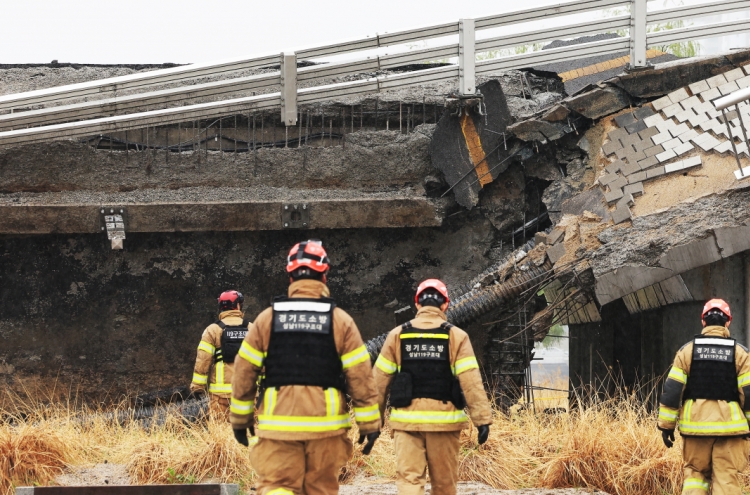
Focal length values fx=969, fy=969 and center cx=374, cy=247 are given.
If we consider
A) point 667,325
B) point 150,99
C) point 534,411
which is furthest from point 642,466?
point 150,99

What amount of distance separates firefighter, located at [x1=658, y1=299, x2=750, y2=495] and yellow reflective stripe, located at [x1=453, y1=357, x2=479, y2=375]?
1508mm

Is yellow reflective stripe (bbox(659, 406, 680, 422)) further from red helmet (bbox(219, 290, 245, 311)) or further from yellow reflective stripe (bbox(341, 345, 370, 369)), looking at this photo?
red helmet (bbox(219, 290, 245, 311))

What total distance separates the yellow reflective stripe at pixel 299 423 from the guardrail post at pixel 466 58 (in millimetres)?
6296

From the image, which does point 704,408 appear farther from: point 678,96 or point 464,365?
point 678,96

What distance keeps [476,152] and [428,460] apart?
539 cm

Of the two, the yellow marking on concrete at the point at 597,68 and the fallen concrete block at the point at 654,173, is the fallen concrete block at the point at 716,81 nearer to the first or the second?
the fallen concrete block at the point at 654,173

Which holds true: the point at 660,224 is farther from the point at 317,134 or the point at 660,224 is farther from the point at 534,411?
the point at 317,134

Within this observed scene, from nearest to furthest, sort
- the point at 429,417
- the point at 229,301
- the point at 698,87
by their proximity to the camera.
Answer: the point at 429,417
the point at 229,301
the point at 698,87

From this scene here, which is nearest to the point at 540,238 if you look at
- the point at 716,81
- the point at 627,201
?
the point at 627,201

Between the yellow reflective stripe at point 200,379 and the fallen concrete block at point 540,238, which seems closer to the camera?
the yellow reflective stripe at point 200,379

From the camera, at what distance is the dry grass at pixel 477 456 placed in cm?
752

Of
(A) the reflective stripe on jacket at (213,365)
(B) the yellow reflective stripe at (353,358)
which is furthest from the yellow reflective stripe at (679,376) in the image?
(A) the reflective stripe on jacket at (213,365)

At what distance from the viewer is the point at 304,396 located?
5.26 m

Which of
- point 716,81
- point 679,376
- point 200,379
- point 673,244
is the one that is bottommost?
point 679,376
